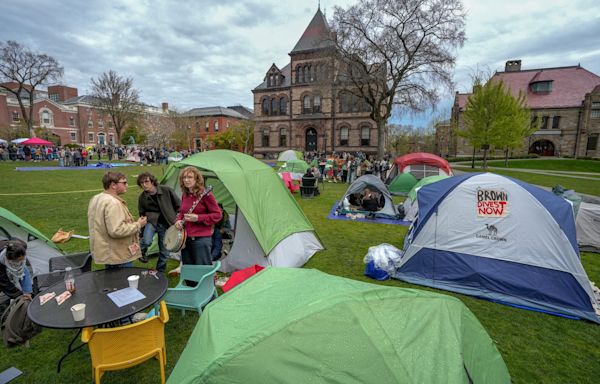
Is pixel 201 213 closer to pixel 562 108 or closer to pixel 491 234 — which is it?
pixel 491 234

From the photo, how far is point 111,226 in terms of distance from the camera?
142 inches

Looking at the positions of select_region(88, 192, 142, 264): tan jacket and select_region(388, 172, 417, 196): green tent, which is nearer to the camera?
select_region(88, 192, 142, 264): tan jacket

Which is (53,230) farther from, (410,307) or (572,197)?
(572,197)

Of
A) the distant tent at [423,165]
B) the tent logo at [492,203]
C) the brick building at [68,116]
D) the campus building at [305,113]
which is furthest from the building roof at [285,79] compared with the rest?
the tent logo at [492,203]

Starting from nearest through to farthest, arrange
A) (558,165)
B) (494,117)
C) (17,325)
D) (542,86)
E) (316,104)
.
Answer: (17,325) → (494,117) → (558,165) → (542,86) → (316,104)

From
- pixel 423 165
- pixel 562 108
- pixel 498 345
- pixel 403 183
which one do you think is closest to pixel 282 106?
pixel 403 183

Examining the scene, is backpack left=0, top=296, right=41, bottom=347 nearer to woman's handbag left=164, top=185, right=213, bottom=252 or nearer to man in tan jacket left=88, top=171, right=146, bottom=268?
man in tan jacket left=88, top=171, right=146, bottom=268

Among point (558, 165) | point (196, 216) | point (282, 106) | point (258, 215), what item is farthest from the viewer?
point (282, 106)

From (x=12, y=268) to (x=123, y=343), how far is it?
6.63 feet

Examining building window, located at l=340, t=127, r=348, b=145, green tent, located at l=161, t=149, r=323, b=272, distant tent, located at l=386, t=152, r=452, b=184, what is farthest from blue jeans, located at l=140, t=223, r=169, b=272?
building window, located at l=340, t=127, r=348, b=145

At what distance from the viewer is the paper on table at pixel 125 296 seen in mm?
3006

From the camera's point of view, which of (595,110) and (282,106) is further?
(282,106)

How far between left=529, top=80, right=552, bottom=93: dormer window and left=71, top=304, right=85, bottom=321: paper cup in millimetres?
44968

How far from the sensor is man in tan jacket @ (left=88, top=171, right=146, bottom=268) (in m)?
3.60
